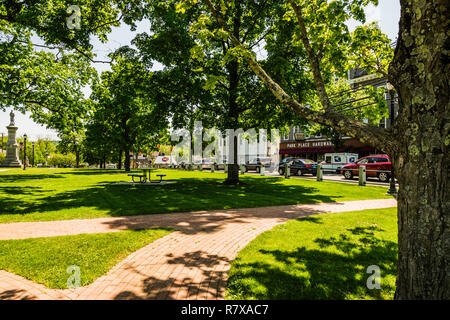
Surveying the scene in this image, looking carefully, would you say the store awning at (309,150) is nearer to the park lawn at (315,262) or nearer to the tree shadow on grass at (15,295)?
the park lawn at (315,262)

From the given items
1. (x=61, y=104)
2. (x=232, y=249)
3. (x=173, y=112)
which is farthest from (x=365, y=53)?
(x=61, y=104)

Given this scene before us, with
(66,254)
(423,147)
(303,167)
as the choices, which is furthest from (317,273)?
(303,167)

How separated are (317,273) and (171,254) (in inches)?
103

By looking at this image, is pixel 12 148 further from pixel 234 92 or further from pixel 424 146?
pixel 424 146

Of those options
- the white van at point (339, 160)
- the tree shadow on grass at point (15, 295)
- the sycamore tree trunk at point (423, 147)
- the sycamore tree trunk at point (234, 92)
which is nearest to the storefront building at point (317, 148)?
the white van at point (339, 160)

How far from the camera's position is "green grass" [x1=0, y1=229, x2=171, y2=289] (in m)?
3.90

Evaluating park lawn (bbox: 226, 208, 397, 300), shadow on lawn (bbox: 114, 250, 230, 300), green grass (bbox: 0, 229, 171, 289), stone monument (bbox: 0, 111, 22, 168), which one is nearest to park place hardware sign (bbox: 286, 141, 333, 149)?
park lawn (bbox: 226, 208, 397, 300)

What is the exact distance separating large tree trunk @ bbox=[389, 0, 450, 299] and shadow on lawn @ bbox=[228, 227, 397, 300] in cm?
113

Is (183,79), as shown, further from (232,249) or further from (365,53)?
(232,249)

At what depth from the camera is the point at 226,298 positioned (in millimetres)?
3311

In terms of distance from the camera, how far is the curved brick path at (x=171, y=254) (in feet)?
11.3

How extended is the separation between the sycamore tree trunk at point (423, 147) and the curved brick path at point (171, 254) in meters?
2.28

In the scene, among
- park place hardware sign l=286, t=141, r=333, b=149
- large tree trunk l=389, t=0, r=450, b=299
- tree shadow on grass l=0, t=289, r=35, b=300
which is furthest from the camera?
park place hardware sign l=286, t=141, r=333, b=149

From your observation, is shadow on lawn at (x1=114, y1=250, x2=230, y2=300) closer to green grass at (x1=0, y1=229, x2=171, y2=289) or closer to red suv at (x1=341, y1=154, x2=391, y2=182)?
green grass at (x1=0, y1=229, x2=171, y2=289)
